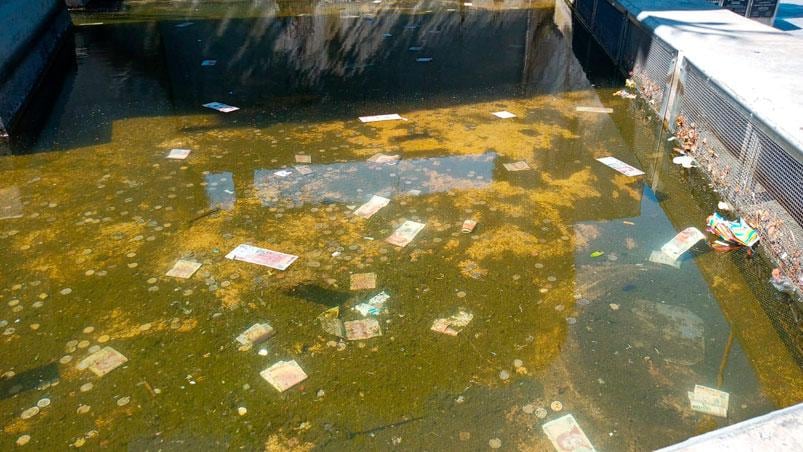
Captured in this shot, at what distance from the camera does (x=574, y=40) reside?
8.62 meters

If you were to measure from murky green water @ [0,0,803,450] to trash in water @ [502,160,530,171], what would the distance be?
0.22 feet

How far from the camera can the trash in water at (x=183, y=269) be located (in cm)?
318

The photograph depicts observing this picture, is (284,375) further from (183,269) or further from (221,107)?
(221,107)

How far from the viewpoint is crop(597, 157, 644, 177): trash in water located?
435 cm

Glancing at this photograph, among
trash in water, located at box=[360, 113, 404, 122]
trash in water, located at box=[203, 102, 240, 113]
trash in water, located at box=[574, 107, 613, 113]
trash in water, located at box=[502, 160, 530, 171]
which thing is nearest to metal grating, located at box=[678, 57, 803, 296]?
trash in water, located at box=[574, 107, 613, 113]

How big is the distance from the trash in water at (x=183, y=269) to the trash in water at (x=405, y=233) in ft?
3.75

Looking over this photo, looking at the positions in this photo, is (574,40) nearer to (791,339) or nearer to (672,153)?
(672,153)

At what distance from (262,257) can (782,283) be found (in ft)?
9.58

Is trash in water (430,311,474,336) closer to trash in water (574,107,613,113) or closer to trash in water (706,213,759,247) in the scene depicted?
trash in water (706,213,759,247)

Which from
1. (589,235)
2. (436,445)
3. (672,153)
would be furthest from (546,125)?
(436,445)

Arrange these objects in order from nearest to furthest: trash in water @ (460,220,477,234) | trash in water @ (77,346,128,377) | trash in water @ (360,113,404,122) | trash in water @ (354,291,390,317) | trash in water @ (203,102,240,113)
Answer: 1. trash in water @ (77,346,128,377)
2. trash in water @ (354,291,390,317)
3. trash in water @ (460,220,477,234)
4. trash in water @ (360,113,404,122)
5. trash in water @ (203,102,240,113)

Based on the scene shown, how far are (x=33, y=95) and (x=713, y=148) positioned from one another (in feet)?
22.2

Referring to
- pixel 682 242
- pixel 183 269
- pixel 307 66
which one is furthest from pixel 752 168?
pixel 307 66

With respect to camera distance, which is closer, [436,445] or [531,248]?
[436,445]
